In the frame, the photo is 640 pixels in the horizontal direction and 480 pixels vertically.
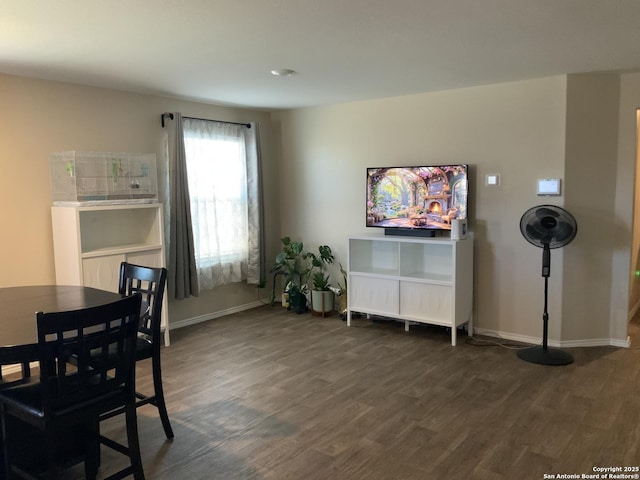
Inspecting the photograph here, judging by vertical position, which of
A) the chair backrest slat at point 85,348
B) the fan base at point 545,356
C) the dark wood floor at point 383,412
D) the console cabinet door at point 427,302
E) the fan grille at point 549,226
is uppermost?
the fan grille at point 549,226

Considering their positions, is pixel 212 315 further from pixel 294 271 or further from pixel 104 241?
pixel 104 241

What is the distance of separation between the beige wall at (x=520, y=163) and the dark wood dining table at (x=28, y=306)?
334 centimetres

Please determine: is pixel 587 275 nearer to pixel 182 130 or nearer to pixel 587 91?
pixel 587 91

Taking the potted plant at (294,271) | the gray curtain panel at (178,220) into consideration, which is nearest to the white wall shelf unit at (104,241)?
the gray curtain panel at (178,220)

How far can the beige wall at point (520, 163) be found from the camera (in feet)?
14.0

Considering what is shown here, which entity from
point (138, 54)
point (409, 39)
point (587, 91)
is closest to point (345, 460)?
point (409, 39)

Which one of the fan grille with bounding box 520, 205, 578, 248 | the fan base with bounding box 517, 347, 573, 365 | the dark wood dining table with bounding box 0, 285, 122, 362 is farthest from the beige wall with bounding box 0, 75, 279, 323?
the fan base with bounding box 517, 347, 573, 365

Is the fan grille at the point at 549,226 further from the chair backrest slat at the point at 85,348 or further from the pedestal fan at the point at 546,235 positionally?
the chair backrest slat at the point at 85,348

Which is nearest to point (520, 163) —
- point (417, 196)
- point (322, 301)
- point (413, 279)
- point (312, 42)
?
point (417, 196)

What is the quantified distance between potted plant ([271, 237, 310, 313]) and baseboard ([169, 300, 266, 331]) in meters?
0.45

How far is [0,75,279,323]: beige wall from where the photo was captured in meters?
3.98

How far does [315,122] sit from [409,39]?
279cm

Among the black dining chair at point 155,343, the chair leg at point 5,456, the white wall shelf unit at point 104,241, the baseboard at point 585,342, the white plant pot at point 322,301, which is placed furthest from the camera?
the white plant pot at point 322,301

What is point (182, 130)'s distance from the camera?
502cm
